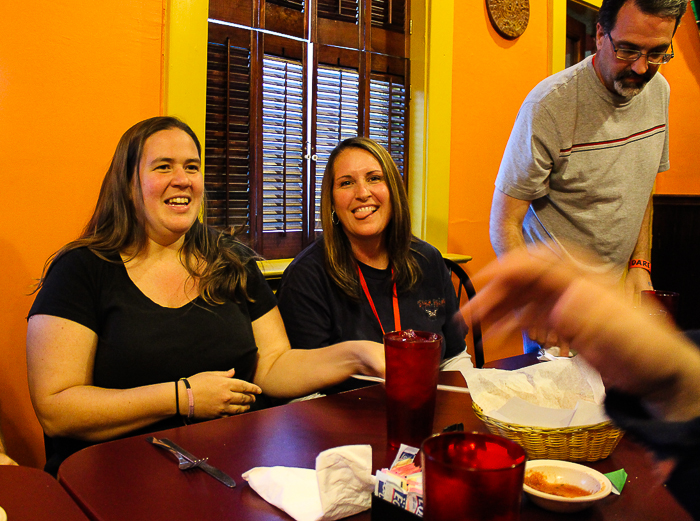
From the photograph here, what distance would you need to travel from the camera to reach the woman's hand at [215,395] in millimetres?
1383

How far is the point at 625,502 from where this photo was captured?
779mm

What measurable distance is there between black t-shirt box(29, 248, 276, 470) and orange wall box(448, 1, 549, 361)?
1.96 meters

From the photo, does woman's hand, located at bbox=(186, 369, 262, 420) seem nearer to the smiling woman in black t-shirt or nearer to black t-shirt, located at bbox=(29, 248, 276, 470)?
the smiling woman in black t-shirt

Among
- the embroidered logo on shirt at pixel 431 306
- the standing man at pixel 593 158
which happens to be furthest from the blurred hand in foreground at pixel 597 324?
the standing man at pixel 593 158

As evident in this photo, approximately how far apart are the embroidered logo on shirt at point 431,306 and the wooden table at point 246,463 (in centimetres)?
65

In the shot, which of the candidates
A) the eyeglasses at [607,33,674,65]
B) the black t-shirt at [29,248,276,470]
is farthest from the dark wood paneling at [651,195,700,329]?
the black t-shirt at [29,248,276,470]

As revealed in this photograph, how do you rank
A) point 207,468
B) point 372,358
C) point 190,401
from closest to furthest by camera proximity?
point 207,468 < point 372,358 < point 190,401

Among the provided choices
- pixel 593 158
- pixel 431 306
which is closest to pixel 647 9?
pixel 593 158

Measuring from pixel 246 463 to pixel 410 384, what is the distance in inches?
11.1

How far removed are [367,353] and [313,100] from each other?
180 centimetres

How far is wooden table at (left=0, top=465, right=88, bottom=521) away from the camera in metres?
0.71

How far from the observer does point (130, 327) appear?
1.48 m

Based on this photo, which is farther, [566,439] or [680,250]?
[680,250]

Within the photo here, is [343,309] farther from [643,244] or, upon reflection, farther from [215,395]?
[643,244]
